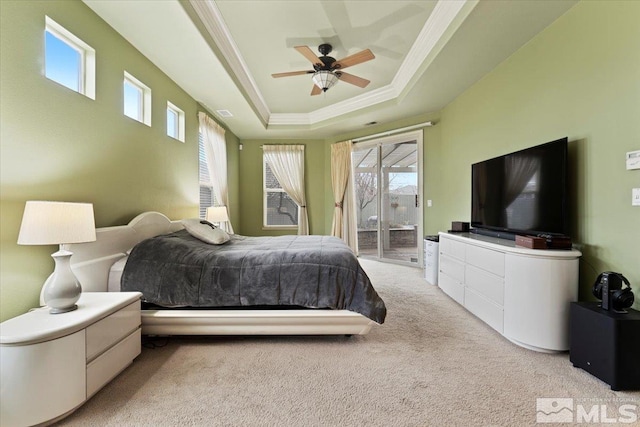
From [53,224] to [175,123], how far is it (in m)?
2.56

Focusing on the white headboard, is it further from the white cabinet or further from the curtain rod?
the curtain rod

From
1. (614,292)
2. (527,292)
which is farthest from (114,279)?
(614,292)

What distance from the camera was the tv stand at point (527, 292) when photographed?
198 cm

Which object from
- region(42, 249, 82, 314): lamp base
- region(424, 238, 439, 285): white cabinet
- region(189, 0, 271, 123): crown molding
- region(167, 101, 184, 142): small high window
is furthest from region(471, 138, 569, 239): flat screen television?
region(167, 101, 184, 142): small high window

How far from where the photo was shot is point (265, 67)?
11.9 ft

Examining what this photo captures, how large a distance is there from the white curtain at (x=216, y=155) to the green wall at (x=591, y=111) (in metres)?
3.97

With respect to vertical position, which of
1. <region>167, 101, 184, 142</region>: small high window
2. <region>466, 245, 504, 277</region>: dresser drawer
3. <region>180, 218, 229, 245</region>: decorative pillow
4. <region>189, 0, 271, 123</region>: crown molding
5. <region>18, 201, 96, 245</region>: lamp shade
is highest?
<region>189, 0, 271, 123</region>: crown molding

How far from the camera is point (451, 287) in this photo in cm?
320

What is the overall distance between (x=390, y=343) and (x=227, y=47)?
3.36 meters

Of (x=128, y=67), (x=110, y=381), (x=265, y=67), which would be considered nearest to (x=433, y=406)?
(x=110, y=381)

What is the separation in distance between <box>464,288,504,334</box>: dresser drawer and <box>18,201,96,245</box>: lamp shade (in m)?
3.03

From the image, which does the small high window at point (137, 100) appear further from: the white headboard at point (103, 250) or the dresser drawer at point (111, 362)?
the dresser drawer at point (111, 362)

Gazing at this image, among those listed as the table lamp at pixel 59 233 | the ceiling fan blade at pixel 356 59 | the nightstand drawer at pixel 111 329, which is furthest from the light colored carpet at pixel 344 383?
the ceiling fan blade at pixel 356 59

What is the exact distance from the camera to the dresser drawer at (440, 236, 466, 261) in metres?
2.95
